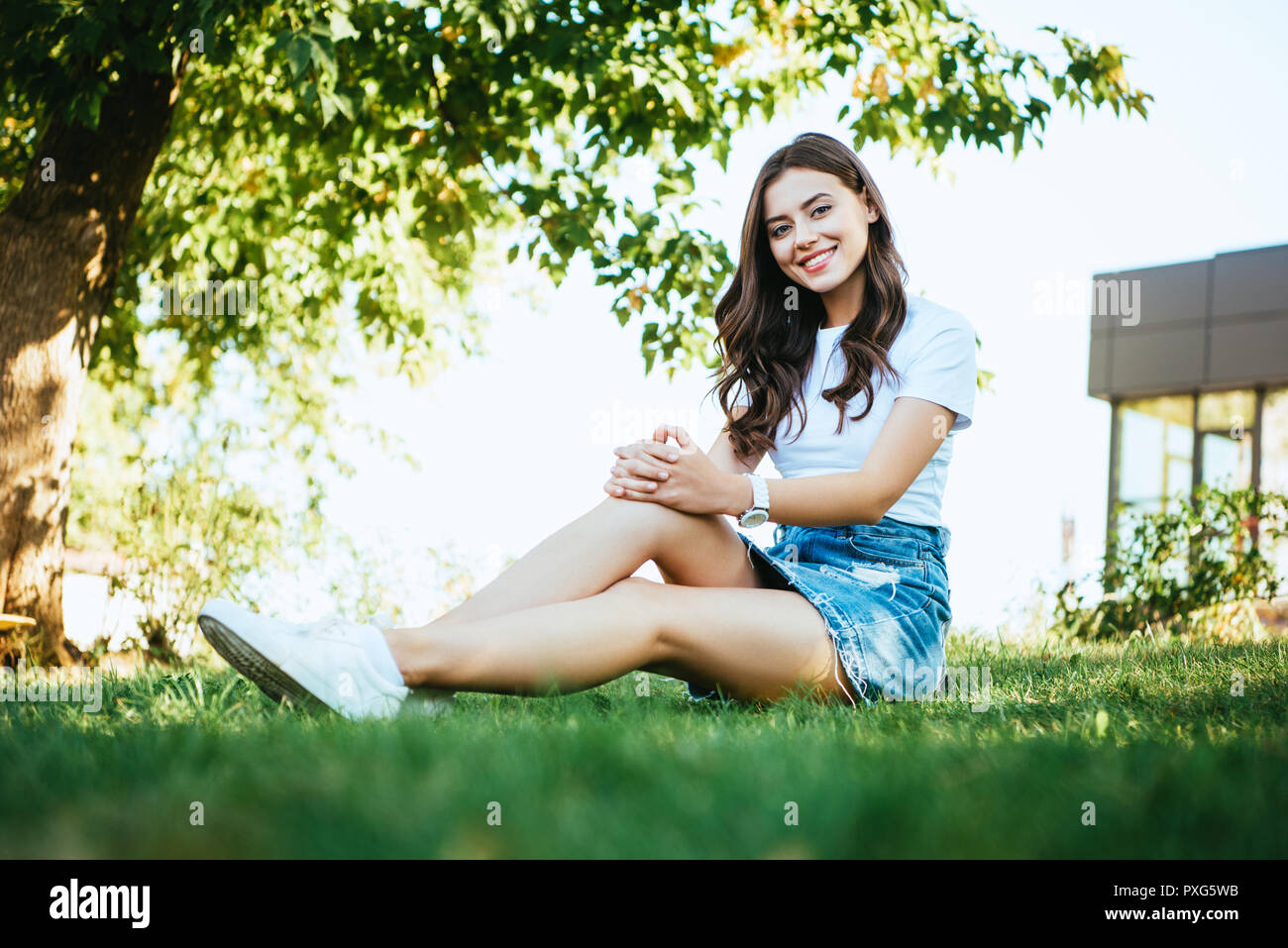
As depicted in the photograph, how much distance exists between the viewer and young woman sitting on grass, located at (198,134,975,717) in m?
2.28

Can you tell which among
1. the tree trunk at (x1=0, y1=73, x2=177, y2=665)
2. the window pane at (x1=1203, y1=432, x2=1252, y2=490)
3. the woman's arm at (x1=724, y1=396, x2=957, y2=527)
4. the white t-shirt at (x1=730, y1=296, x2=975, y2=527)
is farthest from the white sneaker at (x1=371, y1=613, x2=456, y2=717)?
the window pane at (x1=1203, y1=432, x2=1252, y2=490)

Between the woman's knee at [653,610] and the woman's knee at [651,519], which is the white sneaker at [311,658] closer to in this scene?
the woman's knee at [653,610]

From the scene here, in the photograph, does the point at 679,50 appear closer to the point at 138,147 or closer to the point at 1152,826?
the point at 138,147

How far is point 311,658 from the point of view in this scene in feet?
7.20

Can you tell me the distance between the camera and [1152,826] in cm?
135

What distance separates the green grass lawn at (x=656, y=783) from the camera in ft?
4.28

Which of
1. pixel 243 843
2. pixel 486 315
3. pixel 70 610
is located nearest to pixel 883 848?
pixel 243 843

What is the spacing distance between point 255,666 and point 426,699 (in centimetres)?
Answer: 36

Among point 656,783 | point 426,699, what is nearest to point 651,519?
point 426,699

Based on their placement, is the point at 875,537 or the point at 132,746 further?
the point at 875,537

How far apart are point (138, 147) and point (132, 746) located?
4.46 meters

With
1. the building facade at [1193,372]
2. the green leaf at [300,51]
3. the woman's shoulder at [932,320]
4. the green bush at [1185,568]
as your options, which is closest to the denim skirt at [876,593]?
the woman's shoulder at [932,320]

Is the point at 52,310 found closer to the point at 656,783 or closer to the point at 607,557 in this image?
the point at 607,557

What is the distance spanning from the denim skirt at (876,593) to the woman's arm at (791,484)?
13cm
